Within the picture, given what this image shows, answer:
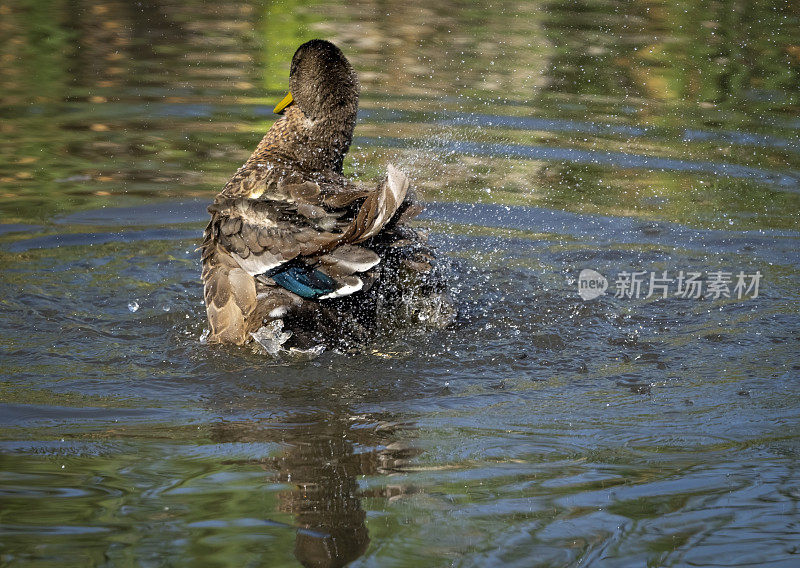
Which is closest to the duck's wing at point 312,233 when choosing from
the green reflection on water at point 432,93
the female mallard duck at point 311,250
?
the female mallard duck at point 311,250

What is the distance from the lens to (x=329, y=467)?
3.88 meters

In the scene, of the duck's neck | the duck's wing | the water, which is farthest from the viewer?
the duck's neck

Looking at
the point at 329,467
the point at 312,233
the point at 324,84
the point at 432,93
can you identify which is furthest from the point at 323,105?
the point at 432,93

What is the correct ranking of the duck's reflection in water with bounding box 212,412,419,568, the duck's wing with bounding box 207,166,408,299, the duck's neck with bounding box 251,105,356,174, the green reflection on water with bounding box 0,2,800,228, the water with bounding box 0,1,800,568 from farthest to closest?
the green reflection on water with bounding box 0,2,800,228 < the duck's neck with bounding box 251,105,356,174 < the duck's wing with bounding box 207,166,408,299 < the water with bounding box 0,1,800,568 < the duck's reflection in water with bounding box 212,412,419,568

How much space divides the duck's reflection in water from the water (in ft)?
0.05

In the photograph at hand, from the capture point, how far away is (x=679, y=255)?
673 centimetres

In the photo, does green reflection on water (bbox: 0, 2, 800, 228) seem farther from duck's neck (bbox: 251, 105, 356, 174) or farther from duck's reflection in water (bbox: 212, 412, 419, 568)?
duck's reflection in water (bbox: 212, 412, 419, 568)

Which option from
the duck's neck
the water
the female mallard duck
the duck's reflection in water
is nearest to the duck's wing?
the female mallard duck

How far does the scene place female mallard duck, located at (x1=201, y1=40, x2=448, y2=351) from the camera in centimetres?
474

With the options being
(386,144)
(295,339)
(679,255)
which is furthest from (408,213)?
(386,144)

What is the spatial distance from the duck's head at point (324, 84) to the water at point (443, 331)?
116 centimetres

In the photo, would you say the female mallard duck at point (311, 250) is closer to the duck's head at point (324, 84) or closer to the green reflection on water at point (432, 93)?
the duck's head at point (324, 84)

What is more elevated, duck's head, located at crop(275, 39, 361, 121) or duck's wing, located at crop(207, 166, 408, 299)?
duck's head, located at crop(275, 39, 361, 121)

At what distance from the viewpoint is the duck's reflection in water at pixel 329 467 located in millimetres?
3352
